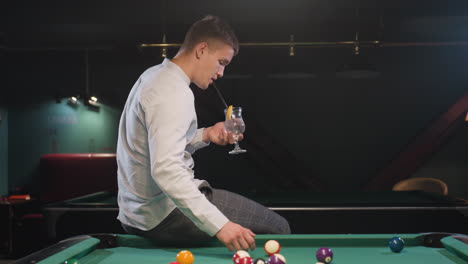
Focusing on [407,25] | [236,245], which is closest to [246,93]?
[407,25]

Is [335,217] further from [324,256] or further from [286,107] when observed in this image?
[286,107]

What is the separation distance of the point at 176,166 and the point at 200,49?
0.69 metres

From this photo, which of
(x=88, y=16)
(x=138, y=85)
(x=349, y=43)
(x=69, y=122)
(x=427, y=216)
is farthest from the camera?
(x=69, y=122)

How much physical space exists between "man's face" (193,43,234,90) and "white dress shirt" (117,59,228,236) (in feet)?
0.36

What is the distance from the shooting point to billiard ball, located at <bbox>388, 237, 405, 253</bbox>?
197 centimetres

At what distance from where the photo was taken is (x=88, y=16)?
5934 mm

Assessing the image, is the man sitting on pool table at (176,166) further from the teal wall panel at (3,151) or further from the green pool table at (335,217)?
the teal wall panel at (3,151)

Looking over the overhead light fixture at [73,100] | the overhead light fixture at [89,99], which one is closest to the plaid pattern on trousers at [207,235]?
the overhead light fixture at [89,99]

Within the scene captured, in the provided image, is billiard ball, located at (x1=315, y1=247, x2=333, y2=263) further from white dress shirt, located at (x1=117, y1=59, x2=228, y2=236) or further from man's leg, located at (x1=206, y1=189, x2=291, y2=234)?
man's leg, located at (x1=206, y1=189, x2=291, y2=234)

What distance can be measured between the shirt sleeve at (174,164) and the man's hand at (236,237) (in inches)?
1.0

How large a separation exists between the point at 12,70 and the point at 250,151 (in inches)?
164

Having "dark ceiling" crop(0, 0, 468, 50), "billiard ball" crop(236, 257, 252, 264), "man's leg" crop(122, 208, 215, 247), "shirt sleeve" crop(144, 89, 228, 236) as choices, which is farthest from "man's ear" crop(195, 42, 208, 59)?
"dark ceiling" crop(0, 0, 468, 50)

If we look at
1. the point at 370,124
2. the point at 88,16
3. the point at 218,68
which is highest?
the point at 88,16

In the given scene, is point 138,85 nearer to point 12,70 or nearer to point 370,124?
point 370,124
